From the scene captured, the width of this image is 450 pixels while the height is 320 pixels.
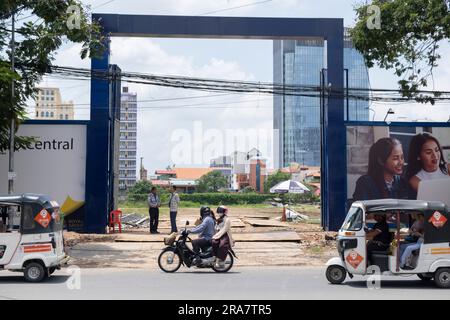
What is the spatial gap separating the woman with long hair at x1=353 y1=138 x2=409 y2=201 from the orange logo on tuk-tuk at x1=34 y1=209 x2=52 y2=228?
14.2m

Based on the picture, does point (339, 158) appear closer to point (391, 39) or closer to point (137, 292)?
point (391, 39)

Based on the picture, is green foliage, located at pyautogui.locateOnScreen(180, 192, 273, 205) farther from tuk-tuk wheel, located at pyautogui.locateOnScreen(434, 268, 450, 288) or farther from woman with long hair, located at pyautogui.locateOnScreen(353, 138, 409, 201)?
tuk-tuk wheel, located at pyautogui.locateOnScreen(434, 268, 450, 288)

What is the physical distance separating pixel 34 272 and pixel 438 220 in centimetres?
838

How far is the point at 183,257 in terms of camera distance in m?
13.7

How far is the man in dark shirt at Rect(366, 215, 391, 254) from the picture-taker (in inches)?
480

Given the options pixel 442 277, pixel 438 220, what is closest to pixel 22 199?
pixel 438 220

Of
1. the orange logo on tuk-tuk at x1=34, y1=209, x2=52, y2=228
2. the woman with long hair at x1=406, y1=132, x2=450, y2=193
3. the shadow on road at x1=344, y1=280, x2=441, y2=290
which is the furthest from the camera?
the woman with long hair at x1=406, y1=132, x2=450, y2=193

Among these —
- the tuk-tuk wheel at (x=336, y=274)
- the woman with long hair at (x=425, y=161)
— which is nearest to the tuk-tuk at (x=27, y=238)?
the tuk-tuk wheel at (x=336, y=274)

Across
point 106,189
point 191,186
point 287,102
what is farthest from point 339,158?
point 287,102

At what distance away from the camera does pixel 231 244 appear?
1377 centimetres

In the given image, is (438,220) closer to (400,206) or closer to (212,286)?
(400,206)

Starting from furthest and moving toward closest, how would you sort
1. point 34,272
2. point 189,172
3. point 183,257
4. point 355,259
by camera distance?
1. point 189,172
2. point 183,257
3. point 34,272
4. point 355,259

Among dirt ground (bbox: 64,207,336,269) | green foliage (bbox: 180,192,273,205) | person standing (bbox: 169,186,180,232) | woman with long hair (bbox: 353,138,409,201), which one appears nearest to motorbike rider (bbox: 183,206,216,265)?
dirt ground (bbox: 64,207,336,269)

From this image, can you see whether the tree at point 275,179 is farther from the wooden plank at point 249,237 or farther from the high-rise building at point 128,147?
the wooden plank at point 249,237
